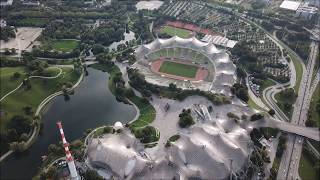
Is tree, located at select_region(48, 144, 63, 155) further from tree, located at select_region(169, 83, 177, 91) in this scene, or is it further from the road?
the road

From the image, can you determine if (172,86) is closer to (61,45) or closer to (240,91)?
(240,91)

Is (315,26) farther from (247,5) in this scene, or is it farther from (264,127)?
(264,127)

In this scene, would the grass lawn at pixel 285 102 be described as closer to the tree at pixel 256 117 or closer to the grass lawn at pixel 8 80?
the tree at pixel 256 117

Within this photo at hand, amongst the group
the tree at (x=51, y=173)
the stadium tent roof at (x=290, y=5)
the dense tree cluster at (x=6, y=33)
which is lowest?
the tree at (x=51, y=173)

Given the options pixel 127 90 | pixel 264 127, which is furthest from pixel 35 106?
pixel 264 127

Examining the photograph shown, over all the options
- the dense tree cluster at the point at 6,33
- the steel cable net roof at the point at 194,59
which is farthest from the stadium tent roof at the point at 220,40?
the dense tree cluster at the point at 6,33

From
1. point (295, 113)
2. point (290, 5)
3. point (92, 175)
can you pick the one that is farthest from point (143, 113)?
point (290, 5)

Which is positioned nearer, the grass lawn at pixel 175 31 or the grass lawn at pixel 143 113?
the grass lawn at pixel 143 113
